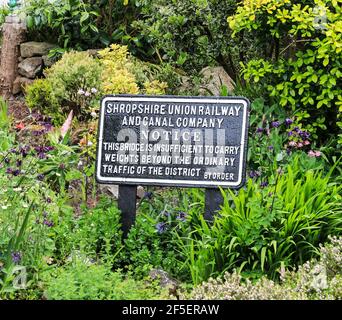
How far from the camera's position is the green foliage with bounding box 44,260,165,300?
4820mm

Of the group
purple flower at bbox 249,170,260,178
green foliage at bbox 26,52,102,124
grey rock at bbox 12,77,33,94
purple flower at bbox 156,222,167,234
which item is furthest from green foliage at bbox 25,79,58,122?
purple flower at bbox 156,222,167,234

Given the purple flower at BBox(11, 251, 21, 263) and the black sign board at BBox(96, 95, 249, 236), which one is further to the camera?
the black sign board at BBox(96, 95, 249, 236)

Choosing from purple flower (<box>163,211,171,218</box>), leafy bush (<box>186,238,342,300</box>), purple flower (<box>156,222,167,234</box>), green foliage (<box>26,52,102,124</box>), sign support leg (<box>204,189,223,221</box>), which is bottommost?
leafy bush (<box>186,238,342,300</box>)

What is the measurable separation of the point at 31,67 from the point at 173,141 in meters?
4.73

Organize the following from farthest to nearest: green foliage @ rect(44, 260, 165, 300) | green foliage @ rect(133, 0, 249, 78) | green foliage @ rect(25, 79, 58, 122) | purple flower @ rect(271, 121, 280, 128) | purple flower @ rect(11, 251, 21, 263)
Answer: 1. green foliage @ rect(25, 79, 58, 122)
2. green foliage @ rect(133, 0, 249, 78)
3. purple flower @ rect(271, 121, 280, 128)
4. purple flower @ rect(11, 251, 21, 263)
5. green foliage @ rect(44, 260, 165, 300)

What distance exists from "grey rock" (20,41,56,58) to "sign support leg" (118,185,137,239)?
4.68 m

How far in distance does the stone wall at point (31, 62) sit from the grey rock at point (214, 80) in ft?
7.60

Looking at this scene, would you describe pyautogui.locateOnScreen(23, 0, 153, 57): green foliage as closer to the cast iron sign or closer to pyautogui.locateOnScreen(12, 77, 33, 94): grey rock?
pyautogui.locateOnScreen(12, 77, 33, 94): grey rock

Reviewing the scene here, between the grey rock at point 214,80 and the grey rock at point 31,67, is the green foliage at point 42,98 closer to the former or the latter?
the grey rock at point 31,67

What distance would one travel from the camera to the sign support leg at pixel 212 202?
598cm

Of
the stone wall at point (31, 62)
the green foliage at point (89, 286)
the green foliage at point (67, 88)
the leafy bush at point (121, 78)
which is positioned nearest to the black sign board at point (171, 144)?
the green foliage at point (89, 286)

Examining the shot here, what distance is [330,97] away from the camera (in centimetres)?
684

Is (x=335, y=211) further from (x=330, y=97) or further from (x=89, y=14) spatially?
(x=89, y=14)

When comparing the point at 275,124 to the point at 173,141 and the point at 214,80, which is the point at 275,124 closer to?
the point at 173,141
